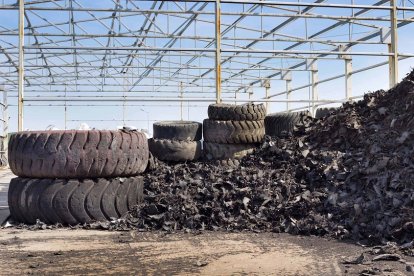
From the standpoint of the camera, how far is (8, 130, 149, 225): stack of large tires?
17.6ft

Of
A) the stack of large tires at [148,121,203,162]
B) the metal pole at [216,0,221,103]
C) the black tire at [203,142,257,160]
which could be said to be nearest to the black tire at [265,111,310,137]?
the black tire at [203,142,257,160]

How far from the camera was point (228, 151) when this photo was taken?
7.48 m

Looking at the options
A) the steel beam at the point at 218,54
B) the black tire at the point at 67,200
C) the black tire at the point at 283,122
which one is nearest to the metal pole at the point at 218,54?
the steel beam at the point at 218,54

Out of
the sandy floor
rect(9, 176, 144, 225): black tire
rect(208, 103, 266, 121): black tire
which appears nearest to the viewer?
the sandy floor

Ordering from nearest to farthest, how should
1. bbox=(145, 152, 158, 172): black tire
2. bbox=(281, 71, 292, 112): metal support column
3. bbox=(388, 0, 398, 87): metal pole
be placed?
bbox=(145, 152, 158, 172): black tire → bbox=(388, 0, 398, 87): metal pole → bbox=(281, 71, 292, 112): metal support column

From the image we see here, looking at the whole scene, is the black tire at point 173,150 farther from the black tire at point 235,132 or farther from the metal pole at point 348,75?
the metal pole at point 348,75

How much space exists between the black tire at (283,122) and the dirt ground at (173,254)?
3.50 metres

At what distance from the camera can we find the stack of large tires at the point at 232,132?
24.5 feet

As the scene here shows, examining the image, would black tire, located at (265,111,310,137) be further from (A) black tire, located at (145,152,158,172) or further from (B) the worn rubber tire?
(B) the worn rubber tire

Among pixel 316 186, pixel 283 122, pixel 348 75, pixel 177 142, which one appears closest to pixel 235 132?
pixel 177 142

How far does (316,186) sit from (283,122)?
98.8 inches

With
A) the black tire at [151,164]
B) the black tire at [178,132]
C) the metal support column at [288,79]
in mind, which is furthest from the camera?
the metal support column at [288,79]

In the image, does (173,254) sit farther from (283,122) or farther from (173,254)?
(283,122)

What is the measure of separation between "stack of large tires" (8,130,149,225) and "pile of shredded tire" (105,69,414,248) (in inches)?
14.5
